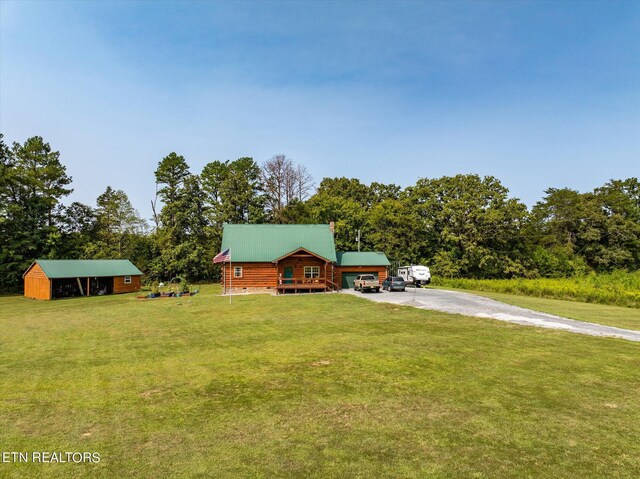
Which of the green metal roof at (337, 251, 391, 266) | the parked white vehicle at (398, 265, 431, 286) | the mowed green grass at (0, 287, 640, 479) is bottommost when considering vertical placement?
the mowed green grass at (0, 287, 640, 479)

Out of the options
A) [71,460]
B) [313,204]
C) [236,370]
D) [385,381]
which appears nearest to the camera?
[71,460]

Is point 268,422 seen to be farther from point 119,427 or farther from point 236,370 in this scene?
point 236,370

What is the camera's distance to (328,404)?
7578 mm

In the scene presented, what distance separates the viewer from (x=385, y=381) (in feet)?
29.4

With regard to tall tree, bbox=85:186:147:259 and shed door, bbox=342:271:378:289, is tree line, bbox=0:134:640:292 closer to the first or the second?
tall tree, bbox=85:186:147:259

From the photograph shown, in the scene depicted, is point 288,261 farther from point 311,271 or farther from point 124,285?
point 124,285

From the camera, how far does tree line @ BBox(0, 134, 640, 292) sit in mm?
45625

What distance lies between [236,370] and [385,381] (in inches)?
160

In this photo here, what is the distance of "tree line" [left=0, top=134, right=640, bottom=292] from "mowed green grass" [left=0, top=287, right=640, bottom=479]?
122ft

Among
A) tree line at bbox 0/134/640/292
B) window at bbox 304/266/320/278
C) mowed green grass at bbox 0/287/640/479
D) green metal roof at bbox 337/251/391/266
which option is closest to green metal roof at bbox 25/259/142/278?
tree line at bbox 0/134/640/292

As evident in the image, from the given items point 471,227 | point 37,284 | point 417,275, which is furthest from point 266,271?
point 471,227

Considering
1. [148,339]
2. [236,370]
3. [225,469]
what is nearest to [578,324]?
[236,370]

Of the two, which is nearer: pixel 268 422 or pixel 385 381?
pixel 268 422

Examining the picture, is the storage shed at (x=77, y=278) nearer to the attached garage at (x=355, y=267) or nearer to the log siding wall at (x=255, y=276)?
the log siding wall at (x=255, y=276)
